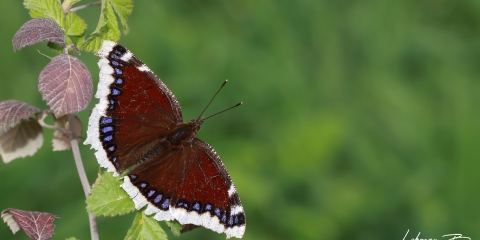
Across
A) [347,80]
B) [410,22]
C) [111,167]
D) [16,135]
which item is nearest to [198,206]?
[111,167]

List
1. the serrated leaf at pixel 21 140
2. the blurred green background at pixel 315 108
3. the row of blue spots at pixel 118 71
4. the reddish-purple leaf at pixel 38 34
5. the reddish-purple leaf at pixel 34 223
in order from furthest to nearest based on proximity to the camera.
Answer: the blurred green background at pixel 315 108
the serrated leaf at pixel 21 140
the row of blue spots at pixel 118 71
the reddish-purple leaf at pixel 34 223
the reddish-purple leaf at pixel 38 34

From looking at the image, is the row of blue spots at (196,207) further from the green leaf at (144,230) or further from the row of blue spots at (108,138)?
the row of blue spots at (108,138)

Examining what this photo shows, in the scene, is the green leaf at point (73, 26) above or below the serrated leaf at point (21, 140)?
above

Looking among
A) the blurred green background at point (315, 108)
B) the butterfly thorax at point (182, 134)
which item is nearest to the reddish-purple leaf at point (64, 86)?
the butterfly thorax at point (182, 134)

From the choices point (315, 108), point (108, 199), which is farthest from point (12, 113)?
point (315, 108)

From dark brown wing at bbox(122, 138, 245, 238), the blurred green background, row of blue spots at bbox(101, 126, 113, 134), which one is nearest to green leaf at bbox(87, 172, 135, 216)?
dark brown wing at bbox(122, 138, 245, 238)

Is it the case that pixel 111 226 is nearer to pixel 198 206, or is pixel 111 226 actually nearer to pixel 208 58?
pixel 208 58
